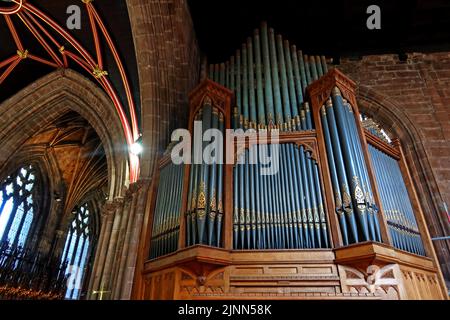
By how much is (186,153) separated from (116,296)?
2.67m

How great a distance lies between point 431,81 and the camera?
28.5 feet

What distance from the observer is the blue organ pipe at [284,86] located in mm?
5969

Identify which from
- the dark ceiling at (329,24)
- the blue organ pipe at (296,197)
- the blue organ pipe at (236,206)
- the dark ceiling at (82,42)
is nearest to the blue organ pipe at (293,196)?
the blue organ pipe at (296,197)

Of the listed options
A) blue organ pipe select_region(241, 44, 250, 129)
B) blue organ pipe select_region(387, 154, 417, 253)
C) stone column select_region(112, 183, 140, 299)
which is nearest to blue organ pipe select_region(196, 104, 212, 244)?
blue organ pipe select_region(241, 44, 250, 129)

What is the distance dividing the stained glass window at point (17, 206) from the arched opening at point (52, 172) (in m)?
0.04

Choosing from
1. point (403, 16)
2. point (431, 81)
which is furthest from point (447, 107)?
point (403, 16)

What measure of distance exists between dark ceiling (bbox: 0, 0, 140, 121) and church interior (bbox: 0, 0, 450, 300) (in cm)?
4

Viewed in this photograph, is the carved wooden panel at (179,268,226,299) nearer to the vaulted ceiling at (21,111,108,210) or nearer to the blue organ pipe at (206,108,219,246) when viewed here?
the blue organ pipe at (206,108,219,246)

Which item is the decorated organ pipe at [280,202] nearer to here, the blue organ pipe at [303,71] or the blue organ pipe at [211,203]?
the blue organ pipe at [211,203]

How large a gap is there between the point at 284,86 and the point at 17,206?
551 inches

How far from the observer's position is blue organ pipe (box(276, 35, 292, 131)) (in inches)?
235

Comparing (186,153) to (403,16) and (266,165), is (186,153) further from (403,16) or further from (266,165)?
(403,16)

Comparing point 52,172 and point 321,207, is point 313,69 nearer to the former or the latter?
point 321,207

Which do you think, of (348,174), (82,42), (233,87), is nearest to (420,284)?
(348,174)
